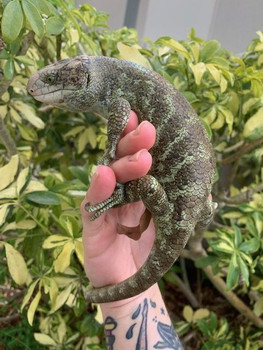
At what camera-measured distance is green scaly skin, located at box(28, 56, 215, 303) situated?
25.2 inches

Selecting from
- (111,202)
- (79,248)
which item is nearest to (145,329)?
(79,248)

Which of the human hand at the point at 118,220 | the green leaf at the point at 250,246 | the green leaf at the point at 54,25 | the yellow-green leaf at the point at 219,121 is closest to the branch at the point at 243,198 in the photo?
the green leaf at the point at 250,246

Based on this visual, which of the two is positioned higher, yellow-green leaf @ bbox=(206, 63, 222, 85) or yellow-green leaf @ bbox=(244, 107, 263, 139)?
yellow-green leaf @ bbox=(206, 63, 222, 85)

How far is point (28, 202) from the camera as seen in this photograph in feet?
2.75

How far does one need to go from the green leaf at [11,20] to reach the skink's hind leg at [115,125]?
211 millimetres

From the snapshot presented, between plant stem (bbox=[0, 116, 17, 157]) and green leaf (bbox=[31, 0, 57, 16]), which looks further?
plant stem (bbox=[0, 116, 17, 157])

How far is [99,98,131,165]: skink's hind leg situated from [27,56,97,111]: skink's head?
8cm

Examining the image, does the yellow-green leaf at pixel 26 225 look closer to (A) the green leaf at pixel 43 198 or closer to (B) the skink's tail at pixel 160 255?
(A) the green leaf at pixel 43 198

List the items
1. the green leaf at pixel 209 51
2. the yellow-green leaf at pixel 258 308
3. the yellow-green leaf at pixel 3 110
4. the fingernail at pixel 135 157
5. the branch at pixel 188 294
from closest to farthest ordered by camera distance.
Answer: the fingernail at pixel 135 157 → the green leaf at pixel 209 51 → the yellow-green leaf at pixel 3 110 → the yellow-green leaf at pixel 258 308 → the branch at pixel 188 294

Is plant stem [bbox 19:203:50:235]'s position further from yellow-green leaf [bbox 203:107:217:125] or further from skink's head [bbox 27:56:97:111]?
yellow-green leaf [bbox 203:107:217:125]

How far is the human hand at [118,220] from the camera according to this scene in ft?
1.94

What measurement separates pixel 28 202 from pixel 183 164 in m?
0.38

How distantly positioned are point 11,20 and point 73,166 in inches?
22.4

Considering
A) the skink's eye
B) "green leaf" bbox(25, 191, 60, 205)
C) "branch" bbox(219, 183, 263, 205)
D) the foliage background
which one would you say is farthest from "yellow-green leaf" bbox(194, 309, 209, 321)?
the skink's eye
